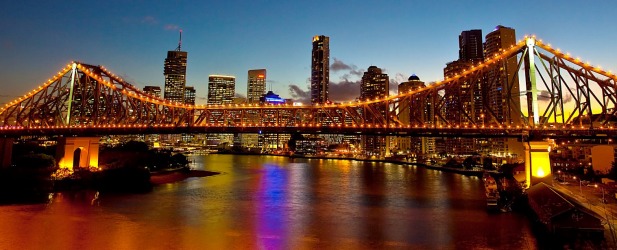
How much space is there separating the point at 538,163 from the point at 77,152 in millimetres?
47991

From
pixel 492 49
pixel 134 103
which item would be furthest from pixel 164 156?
pixel 492 49

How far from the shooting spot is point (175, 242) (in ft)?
63.6

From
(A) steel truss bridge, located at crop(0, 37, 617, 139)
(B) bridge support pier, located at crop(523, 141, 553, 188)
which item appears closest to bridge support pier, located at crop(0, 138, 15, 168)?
(A) steel truss bridge, located at crop(0, 37, 617, 139)

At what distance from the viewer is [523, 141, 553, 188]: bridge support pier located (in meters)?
29.4

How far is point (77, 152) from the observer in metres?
43.3

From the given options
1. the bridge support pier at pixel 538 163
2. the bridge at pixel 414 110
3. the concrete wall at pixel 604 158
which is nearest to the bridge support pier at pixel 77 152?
the bridge at pixel 414 110

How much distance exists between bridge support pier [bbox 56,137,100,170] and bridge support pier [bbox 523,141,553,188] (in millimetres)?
44953

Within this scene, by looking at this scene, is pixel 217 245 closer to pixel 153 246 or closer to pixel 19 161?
pixel 153 246

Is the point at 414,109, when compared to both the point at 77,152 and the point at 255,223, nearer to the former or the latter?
the point at 255,223

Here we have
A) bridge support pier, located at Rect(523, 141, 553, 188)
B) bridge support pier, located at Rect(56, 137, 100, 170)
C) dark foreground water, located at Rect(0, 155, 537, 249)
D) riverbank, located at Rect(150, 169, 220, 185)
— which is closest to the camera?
dark foreground water, located at Rect(0, 155, 537, 249)

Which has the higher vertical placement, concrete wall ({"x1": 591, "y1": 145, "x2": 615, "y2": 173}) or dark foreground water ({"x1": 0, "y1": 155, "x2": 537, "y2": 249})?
concrete wall ({"x1": 591, "y1": 145, "x2": 615, "y2": 173})

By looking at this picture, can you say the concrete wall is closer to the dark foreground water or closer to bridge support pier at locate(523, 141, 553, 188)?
bridge support pier at locate(523, 141, 553, 188)

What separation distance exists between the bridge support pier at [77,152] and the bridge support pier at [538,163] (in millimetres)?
44953

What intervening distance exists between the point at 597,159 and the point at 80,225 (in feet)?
171
